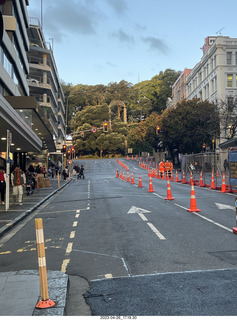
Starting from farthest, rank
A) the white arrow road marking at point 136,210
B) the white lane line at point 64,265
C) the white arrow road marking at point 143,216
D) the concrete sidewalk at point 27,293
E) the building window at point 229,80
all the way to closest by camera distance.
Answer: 1. the building window at point 229,80
2. the white arrow road marking at point 136,210
3. the white arrow road marking at point 143,216
4. the white lane line at point 64,265
5. the concrete sidewalk at point 27,293

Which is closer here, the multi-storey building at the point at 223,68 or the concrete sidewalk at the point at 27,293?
the concrete sidewalk at the point at 27,293

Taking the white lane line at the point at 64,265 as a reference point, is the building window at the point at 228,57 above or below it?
above

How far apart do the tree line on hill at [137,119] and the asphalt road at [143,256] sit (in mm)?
40047

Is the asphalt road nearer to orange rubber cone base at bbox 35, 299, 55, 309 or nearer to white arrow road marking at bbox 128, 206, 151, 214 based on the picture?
white arrow road marking at bbox 128, 206, 151, 214

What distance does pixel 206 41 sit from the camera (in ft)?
223

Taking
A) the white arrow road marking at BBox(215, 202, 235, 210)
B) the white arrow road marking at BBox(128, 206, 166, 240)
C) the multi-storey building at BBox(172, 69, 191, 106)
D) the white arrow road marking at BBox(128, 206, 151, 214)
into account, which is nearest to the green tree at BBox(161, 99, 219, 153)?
the multi-storey building at BBox(172, 69, 191, 106)

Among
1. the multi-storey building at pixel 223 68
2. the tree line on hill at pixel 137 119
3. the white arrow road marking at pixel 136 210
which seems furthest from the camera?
the tree line on hill at pixel 137 119

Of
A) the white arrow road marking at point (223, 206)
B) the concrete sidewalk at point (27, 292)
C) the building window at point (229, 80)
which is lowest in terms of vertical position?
the white arrow road marking at point (223, 206)

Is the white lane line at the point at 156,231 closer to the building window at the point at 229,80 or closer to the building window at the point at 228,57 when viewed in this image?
the building window at the point at 229,80

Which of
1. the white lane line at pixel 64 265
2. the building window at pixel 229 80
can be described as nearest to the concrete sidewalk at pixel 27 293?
the white lane line at pixel 64 265

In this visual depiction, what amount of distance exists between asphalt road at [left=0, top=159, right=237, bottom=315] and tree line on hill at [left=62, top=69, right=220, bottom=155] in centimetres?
4005

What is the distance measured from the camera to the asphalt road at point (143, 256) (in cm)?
450

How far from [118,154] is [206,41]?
48277 mm

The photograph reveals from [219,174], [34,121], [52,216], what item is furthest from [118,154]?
[52,216]
